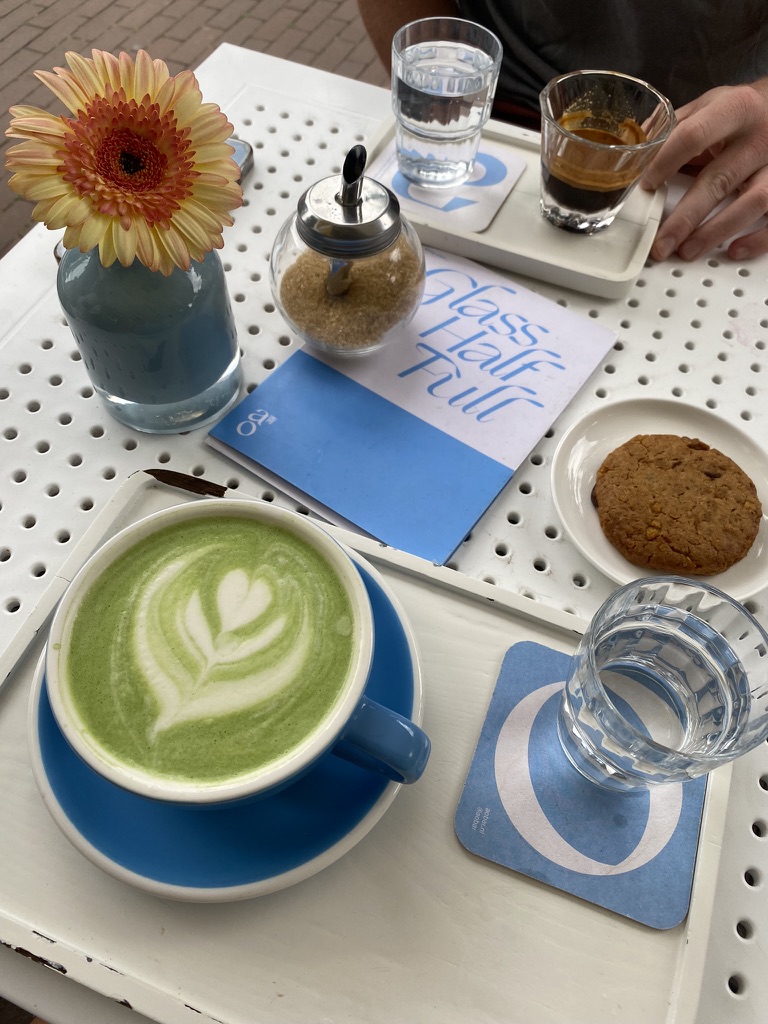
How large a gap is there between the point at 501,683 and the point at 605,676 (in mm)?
72

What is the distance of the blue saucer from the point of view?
16.5 inches

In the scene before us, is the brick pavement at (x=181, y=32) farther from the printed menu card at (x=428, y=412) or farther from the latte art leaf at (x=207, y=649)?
the latte art leaf at (x=207, y=649)

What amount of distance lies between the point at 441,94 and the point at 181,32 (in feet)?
5.17

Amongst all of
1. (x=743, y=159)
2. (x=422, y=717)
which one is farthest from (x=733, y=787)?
(x=743, y=159)

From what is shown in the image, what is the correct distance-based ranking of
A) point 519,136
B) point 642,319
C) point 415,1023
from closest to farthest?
1. point 415,1023
2. point 642,319
3. point 519,136

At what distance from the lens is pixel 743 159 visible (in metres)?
0.83

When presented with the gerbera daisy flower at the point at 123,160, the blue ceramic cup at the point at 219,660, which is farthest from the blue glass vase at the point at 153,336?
the blue ceramic cup at the point at 219,660

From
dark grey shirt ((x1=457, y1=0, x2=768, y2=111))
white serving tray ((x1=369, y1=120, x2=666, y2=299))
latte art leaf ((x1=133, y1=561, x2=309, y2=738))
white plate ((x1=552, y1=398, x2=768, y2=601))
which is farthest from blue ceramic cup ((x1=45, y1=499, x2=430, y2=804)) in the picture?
dark grey shirt ((x1=457, y1=0, x2=768, y2=111))

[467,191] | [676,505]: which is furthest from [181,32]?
[676,505]

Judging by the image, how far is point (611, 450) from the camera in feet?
2.16

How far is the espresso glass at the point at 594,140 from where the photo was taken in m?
0.74

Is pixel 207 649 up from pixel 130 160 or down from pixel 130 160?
down

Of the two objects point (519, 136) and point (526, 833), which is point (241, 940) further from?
point (519, 136)

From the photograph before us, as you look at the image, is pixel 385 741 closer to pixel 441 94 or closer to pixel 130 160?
pixel 130 160
